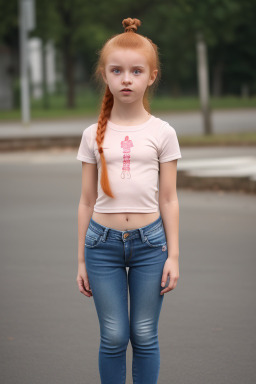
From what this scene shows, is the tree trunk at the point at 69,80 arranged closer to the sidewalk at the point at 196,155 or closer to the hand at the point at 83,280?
the sidewalk at the point at 196,155

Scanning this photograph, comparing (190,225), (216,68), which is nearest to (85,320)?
(190,225)

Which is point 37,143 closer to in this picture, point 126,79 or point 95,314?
point 95,314

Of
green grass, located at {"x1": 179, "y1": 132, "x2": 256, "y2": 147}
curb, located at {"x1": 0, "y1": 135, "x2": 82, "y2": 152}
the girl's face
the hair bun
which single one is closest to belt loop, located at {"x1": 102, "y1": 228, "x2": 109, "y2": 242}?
the girl's face

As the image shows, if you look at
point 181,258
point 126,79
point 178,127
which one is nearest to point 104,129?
point 126,79

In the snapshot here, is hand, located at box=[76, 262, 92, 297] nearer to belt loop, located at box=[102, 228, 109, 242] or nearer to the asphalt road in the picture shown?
belt loop, located at box=[102, 228, 109, 242]

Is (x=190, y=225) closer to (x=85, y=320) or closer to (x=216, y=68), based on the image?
(x=85, y=320)

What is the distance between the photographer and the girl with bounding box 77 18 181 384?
3.29m

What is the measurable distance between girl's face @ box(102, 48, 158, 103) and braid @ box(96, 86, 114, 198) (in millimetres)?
100

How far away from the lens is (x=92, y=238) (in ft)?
10.9

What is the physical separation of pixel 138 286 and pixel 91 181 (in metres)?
0.47

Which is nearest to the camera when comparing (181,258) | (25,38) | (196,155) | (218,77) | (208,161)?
(181,258)

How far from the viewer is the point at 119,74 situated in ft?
10.8

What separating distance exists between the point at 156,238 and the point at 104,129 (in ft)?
1.58

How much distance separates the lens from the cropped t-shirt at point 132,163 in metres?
3.30
